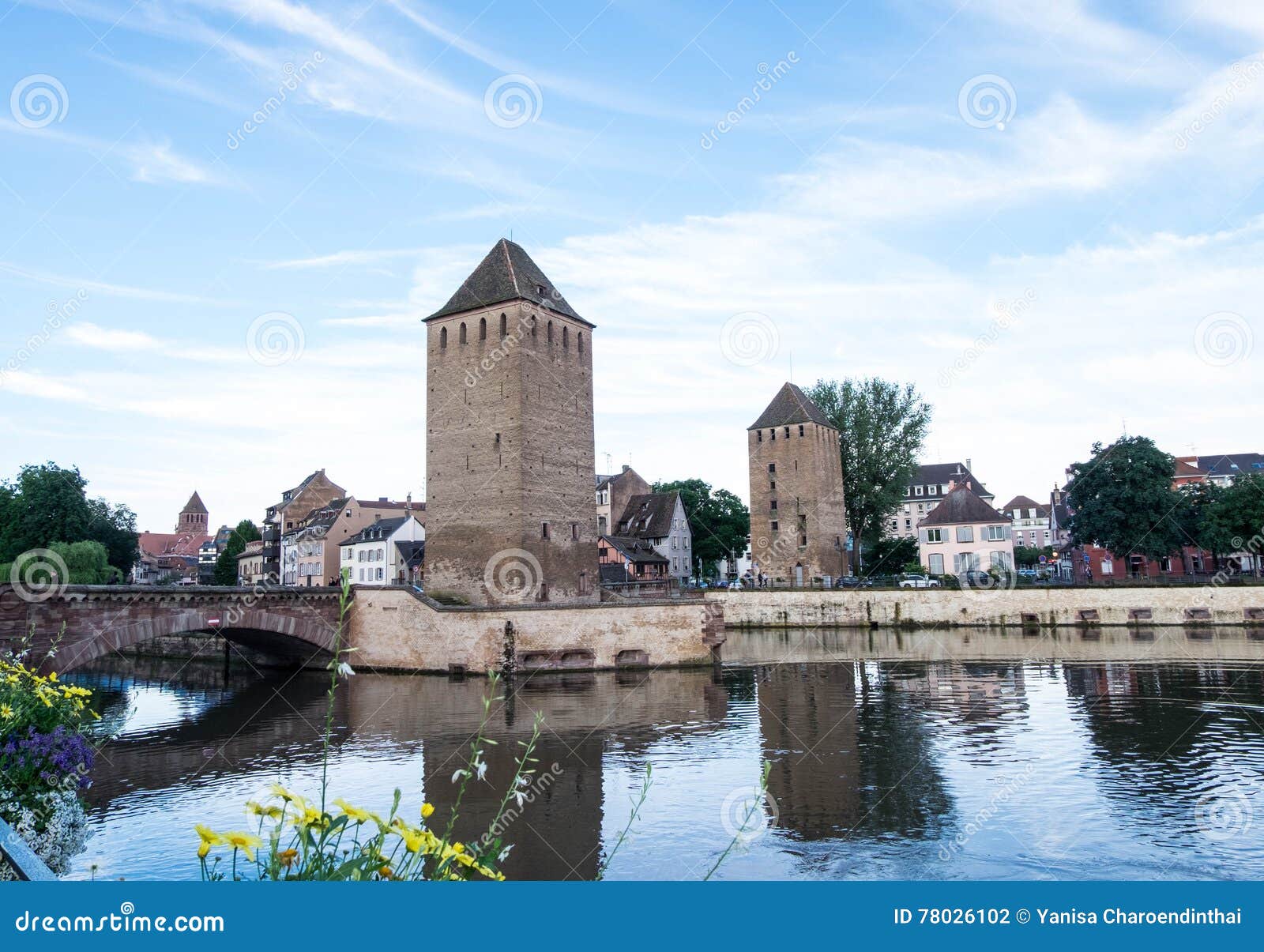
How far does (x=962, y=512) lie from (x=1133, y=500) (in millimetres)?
12456

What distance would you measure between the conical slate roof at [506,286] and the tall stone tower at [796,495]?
24396mm

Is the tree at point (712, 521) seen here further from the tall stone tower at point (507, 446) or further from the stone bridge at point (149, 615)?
the stone bridge at point (149, 615)

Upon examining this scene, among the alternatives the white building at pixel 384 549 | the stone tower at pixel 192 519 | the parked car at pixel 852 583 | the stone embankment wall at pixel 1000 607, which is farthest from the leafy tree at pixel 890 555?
the stone tower at pixel 192 519

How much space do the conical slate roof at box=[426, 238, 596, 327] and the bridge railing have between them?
37.3 m

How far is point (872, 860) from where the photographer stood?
11.3m

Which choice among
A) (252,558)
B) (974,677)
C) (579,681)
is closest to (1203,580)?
(974,677)

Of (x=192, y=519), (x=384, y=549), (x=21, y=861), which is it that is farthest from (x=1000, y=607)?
(x=192, y=519)

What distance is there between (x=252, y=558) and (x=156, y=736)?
239 ft

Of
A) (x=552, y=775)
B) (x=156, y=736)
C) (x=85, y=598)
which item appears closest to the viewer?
(x=552, y=775)

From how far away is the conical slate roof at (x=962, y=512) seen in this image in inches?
2458

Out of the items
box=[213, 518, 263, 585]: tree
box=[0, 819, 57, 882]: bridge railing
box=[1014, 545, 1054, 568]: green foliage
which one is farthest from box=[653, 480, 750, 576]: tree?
box=[0, 819, 57, 882]: bridge railing

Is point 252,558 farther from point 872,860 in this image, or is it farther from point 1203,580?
point 872,860

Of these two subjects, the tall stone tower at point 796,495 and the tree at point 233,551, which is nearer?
the tall stone tower at point 796,495
